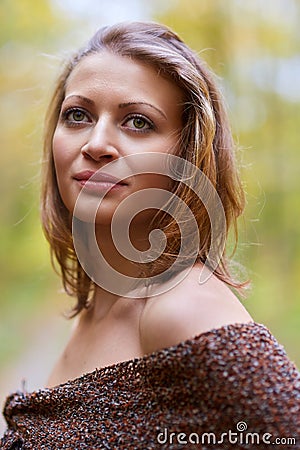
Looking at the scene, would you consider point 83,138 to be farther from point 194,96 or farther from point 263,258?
point 263,258

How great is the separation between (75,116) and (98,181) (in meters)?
0.18

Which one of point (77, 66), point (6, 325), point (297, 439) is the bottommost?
point (297, 439)

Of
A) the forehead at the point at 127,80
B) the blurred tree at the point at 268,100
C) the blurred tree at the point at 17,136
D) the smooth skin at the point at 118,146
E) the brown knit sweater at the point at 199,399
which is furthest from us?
the blurred tree at the point at 17,136

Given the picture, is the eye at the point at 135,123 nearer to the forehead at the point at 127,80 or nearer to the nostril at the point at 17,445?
the forehead at the point at 127,80

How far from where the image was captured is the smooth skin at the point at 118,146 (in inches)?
46.6

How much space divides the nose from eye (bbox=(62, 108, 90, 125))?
0.07 m

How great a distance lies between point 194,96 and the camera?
52.4 inches

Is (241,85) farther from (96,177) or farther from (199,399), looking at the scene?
(199,399)

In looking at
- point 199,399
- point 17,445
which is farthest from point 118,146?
point 17,445

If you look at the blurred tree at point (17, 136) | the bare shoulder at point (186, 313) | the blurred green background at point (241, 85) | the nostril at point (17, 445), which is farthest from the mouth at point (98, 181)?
the blurred green background at point (241, 85)

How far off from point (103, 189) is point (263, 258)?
20.1 ft

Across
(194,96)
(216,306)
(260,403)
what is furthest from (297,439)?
A: (194,96)

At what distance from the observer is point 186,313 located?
106 centimetres

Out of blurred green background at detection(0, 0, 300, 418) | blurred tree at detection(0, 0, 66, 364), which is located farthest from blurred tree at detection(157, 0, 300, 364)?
blurred tree at detection(0, 0, 66, 364)
